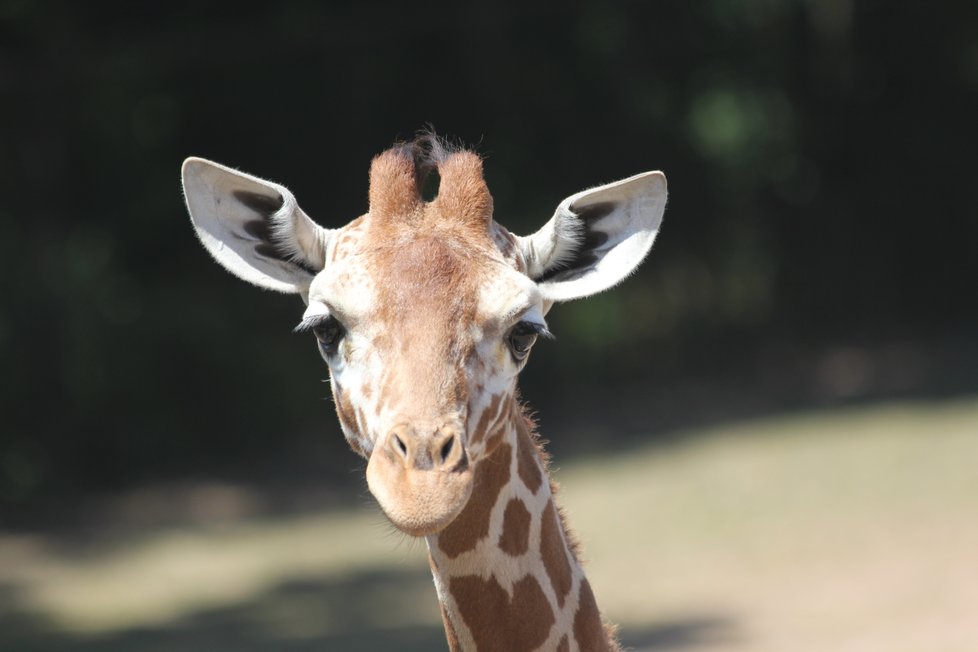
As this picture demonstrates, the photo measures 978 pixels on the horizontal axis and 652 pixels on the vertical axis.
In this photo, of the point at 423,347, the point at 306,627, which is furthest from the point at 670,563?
the point at 423,347

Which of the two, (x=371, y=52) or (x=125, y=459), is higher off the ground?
(x=371, y=52)

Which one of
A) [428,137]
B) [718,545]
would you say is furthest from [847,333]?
[428,137]

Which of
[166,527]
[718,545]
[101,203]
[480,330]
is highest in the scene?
[101,203]

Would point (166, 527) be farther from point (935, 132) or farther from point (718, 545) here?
point (935, 132)

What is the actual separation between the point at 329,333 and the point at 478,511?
25.5 inches

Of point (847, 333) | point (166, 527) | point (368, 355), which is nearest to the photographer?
point (368, 355)

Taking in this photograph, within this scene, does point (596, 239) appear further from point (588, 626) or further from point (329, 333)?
point (588, 626)

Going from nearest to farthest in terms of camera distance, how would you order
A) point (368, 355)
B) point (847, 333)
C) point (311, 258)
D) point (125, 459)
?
point (368, 355)
point (311, 258)
point (125, 459)
point (847, 333)

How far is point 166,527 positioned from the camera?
40.5 feet

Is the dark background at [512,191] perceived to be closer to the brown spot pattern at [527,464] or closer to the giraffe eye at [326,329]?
the brown spot pattern at [527,464]

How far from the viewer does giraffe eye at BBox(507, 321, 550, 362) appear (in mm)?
3563

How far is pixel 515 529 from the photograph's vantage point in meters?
3.75

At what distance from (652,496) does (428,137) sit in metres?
Answer: 8.81

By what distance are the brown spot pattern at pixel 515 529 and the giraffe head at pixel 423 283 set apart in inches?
10.3
